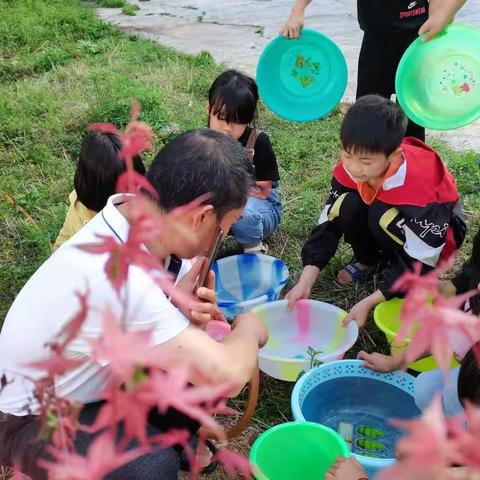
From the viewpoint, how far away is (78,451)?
50.6 inches

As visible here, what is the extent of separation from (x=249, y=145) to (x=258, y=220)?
316 mm

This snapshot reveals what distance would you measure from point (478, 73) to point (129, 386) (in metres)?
2.19

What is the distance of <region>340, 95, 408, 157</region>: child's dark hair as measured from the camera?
6.41 feet

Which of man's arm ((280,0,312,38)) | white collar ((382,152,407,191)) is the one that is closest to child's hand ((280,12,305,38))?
man's arm ((280,0,312,38))

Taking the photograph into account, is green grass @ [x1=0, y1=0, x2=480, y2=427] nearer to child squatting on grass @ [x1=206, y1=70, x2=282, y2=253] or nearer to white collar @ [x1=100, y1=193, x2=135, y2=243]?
child squatting on grass @ [x1=206, y1=70, x2=282, y2=253]

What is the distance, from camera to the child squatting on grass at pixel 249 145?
2.39 meters

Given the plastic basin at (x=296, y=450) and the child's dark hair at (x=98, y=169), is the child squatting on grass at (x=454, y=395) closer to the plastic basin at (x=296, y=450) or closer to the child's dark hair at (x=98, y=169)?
the plastic basin at (x=296, y=450)

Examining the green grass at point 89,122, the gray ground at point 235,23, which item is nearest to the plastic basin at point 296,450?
the green grass at point 89,122

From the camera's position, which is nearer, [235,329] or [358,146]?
[235,329]

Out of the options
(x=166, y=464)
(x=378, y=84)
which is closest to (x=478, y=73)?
(x=378, y=84)

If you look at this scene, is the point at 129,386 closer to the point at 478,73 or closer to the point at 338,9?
the point at 478,73

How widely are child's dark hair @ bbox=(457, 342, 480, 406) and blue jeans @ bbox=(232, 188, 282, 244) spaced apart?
1237 millimetres

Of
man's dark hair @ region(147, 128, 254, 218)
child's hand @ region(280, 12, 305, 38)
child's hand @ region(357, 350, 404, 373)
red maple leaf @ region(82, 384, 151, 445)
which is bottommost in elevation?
child's hand @ region(357, 350, 404, 373)

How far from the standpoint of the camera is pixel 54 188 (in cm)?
294
